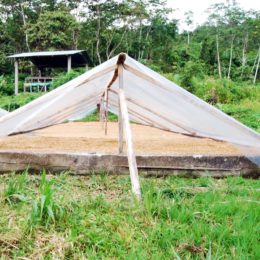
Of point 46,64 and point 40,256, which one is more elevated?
point 46,64

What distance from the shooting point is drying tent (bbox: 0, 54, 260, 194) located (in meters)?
3.26

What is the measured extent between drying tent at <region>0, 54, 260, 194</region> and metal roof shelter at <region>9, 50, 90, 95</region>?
12.7m

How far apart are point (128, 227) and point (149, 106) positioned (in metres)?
2.48

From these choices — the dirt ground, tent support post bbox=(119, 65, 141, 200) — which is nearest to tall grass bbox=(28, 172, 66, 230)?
tent support post bbox=(119, 65, 141, 200)

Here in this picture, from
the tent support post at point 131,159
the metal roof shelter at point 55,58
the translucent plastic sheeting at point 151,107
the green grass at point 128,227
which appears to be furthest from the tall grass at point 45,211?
the metal roof shelter at point 55,58

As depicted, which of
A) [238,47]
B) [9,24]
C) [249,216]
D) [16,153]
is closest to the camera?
[249,216]

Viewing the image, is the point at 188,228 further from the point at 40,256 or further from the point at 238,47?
the point at 238,47

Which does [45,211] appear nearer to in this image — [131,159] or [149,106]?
[131,159]

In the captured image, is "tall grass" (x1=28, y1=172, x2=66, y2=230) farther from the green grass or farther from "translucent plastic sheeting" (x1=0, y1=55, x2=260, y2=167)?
"translucent plastic sheeting" (x1=0, y1=55, x2=260, y2=167)

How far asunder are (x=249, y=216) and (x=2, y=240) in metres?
1.32

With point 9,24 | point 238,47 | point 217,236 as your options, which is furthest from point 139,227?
point 238,47

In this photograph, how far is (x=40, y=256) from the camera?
173 cm

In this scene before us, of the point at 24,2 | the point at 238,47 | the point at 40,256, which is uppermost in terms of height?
the point at 24,2

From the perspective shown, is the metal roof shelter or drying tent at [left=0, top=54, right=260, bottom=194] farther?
→ the metal roof shelter
